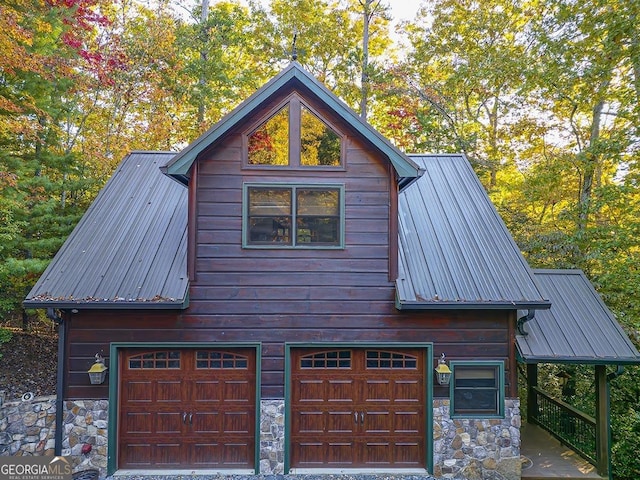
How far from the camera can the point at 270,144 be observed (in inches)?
256

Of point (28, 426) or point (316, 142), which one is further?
point (316, 142)

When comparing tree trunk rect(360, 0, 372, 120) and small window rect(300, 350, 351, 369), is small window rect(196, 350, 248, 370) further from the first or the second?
tree trunk rect(360, 0, 372, 120)

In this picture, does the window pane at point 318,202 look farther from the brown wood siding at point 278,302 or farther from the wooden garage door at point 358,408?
the wooden garage door at point 358,408

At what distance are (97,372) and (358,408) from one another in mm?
4088

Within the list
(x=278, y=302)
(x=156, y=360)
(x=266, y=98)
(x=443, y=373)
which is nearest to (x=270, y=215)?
(x=278, y=302)

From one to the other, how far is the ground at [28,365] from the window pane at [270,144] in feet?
19.4

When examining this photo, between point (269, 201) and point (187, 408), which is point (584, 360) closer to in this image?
point (269, 201)

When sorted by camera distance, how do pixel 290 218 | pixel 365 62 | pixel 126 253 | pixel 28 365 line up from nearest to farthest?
pixel 290 218 < pixel 126 253 < pixel 28 365 < pixel 365 62

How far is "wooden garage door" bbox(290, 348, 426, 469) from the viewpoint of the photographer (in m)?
6.33

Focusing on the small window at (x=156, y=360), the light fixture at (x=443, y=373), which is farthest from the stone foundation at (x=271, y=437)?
the light fixture at (x=443, y=373)

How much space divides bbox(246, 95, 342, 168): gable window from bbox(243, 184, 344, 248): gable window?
46cm

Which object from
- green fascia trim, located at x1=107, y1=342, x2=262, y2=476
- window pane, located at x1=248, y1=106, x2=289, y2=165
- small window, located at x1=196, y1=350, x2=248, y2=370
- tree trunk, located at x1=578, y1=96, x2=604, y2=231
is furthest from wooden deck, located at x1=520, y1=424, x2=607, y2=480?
window pane, located at x1=248, y1=106, x2=289, y2=165

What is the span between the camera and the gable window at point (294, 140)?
641cm

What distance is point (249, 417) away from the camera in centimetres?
632
